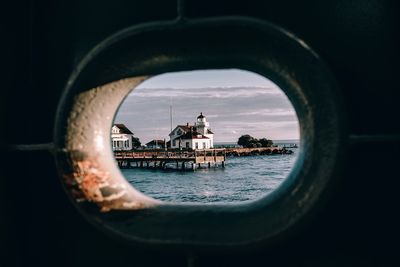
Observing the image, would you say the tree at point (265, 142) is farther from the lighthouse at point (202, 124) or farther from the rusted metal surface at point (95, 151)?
the rusted metal surface at point (95, 151)

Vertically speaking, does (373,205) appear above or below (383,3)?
below

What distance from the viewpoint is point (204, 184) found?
37844mm

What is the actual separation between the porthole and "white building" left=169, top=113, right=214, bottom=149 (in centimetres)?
5461

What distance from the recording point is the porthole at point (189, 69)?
4.29 feet

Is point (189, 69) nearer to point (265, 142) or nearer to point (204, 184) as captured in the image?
point (204, 184)

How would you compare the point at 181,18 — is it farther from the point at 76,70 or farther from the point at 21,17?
the point at 21,17

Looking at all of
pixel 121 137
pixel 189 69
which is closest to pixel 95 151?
pixel 189 69

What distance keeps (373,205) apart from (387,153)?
0.55ft

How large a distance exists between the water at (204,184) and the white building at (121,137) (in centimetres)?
1094

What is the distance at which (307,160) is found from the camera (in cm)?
135

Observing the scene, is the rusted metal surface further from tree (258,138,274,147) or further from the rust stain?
tree (258,138,274,147)

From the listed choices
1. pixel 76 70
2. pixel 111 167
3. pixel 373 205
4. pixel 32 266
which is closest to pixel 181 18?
pixel 76 70

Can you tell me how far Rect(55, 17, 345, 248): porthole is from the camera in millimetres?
1307

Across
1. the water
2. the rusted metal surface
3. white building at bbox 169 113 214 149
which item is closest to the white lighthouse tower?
white building at bbox 169 113 214 149
